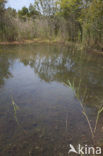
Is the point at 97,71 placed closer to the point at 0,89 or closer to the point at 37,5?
the point at 0,89

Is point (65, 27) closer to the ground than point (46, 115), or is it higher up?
higher up

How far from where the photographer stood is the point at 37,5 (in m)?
16.5

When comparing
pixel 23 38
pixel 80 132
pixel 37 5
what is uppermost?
pixel 37 5

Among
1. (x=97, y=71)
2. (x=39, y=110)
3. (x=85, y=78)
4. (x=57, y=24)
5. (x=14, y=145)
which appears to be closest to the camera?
(x=14, y=145)

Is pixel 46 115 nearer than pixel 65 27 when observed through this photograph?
Yes

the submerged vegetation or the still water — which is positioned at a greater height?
the submerged vegetation

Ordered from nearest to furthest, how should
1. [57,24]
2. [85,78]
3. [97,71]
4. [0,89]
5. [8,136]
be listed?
→ [8,136] → [0,89] → [85,78] → [97,71] → [57,24]

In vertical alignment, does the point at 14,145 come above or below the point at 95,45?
below

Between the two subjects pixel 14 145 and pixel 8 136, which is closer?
pixel 14 145

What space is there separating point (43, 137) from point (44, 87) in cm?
132

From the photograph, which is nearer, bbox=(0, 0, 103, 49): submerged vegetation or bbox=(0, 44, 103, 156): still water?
bbox=(0, 44, 103, 156): still water

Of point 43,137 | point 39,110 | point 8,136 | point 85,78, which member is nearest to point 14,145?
point 8,136

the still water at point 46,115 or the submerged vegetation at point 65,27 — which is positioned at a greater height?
the submerged vegetation at point 65,27

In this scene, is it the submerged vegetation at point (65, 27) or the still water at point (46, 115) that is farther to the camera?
the submerged vegetation at point (65, 27)
